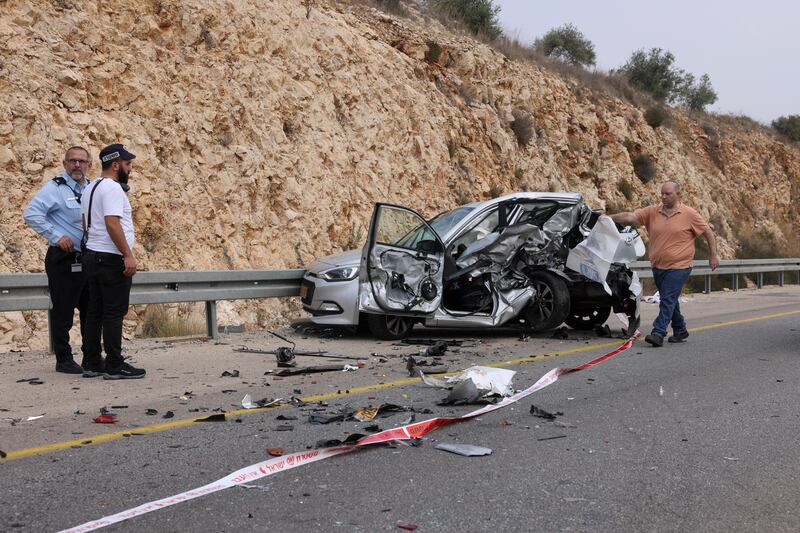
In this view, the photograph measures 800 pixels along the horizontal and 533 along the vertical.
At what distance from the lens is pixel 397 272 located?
1036cm

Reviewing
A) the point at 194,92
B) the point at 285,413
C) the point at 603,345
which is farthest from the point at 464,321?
the point at 194,92

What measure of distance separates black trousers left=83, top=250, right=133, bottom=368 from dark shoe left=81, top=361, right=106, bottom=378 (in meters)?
0.04

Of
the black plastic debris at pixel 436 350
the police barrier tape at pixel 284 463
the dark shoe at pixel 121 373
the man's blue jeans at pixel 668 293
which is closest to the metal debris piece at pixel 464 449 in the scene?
the police barrier tape at pixel 284 463

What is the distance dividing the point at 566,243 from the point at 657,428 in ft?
18.3

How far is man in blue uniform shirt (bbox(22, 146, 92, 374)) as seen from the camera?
7758mm

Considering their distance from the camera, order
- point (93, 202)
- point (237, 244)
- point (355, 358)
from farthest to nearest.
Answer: point (237, 244), point (355, 358), point (93, 202)

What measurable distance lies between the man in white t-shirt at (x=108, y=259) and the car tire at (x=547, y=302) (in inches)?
215

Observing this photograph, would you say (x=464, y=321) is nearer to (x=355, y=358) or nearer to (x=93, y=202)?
(x=355, y=358)

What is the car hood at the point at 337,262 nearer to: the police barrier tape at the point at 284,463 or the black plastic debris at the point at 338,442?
the police barrier tape at the point at 284,463

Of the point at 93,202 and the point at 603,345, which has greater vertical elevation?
the point at 93,202

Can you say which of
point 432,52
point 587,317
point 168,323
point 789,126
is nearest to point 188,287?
point 168,323

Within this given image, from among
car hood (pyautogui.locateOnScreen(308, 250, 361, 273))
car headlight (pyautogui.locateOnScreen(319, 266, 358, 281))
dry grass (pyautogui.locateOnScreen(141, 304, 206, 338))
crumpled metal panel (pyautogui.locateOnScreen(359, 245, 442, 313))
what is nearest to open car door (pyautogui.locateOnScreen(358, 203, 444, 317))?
crumpled metal panel (pyautogui.locateOnScreen(359, 245, 442, 313))

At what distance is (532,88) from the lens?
2761cm

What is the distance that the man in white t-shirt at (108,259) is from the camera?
7391 millimetres
